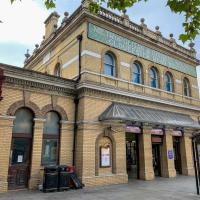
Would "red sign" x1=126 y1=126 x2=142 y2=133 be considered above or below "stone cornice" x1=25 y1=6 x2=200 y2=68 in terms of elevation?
below

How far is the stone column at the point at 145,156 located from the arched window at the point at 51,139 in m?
5.90

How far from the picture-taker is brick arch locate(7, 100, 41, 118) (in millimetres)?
11837

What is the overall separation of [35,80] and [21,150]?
3901mm

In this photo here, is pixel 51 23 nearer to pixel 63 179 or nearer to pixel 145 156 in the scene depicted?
pixel 145 156

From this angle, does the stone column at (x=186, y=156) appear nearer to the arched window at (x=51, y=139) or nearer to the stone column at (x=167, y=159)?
the stone column at (x=167, y=159)

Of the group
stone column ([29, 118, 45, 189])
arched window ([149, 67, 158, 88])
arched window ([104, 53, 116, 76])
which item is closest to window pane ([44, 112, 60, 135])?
stone column ([29, 118, 45, 189])

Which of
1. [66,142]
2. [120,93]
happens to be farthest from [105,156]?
[120,93]

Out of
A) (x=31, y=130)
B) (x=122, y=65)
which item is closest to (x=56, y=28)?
(x=122, y=65)

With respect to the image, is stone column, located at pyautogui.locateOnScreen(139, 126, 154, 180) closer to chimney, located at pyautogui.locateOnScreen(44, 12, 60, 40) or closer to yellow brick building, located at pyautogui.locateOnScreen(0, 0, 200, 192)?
yellow brick building, located at pyautogui.locateOnScreen(0, 0, 200, 192)

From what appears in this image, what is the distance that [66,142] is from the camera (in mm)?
13406

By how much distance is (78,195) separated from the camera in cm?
1034

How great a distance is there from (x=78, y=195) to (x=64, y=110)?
518cm

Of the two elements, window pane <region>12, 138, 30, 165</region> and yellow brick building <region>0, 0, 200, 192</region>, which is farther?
yellow brick building <region>0, 0, 200, 192</region>

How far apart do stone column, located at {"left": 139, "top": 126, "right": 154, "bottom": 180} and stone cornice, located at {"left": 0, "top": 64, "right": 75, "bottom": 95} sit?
5869 mm
